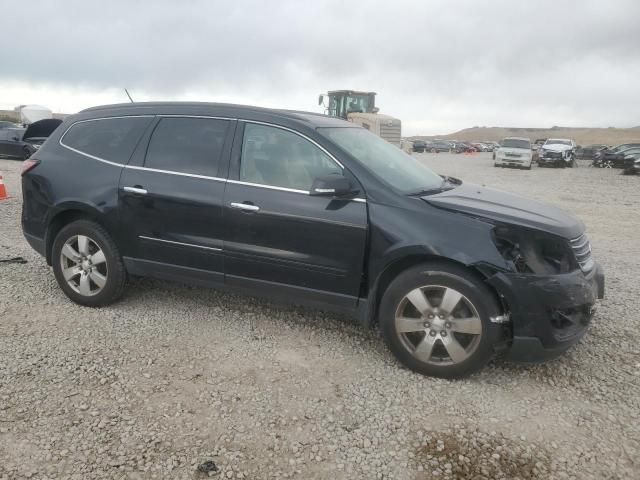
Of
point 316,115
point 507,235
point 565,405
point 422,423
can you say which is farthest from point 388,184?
point 565,405

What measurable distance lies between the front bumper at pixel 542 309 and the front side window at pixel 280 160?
1436 millimetres

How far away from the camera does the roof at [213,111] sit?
3887 mm

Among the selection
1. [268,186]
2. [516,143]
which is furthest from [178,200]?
[516,143]

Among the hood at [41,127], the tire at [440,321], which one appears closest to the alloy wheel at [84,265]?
the tire at [440,321]

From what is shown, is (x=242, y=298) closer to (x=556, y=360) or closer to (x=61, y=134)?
(x=61, y=134)

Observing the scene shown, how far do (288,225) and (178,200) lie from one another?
970 millimetres

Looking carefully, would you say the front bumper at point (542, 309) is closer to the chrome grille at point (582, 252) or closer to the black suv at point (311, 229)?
the black suv at point (311, 229)

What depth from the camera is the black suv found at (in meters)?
3.19

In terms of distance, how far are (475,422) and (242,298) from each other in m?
2.47

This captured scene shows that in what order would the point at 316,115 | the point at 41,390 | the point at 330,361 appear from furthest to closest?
the point at 316,115 → the point at 330,361 → the point at 41,390

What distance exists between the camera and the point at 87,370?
3.34 m

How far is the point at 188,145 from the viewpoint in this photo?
4020mm

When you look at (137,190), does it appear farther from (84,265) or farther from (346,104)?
(346,104)

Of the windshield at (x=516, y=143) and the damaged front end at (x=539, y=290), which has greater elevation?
the windshield at (x=516, y=143)
